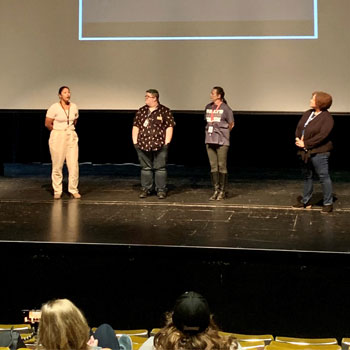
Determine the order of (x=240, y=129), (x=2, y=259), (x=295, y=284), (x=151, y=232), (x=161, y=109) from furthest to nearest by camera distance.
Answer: (x=240, y=129), (x=161, y=109), (x=151, y=232), (x=2, y=259), (x=295, y=284)

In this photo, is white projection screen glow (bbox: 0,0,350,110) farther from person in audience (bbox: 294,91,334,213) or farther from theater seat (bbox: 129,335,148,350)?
theater seat (bbox: 129,335,148,350)

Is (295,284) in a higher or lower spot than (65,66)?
lower

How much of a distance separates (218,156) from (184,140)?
10.4 ft

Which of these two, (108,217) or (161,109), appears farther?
(161,109)

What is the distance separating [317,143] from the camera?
21.8 feet

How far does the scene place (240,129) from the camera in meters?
10.5

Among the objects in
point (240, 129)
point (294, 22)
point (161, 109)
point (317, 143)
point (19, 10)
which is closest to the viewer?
point (317, 143)

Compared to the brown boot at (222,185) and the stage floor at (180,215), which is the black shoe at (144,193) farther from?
the brown boot at (222,185)

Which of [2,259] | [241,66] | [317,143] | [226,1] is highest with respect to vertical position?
[226,1]

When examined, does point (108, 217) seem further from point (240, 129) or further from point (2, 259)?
point (240, 129)

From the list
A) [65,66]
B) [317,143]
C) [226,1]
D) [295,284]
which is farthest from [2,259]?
[226,1]

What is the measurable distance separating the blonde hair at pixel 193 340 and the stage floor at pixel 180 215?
2.80m

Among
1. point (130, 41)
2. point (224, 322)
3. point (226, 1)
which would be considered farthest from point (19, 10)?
point (224, 322)

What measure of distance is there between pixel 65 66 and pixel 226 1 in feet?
6.70
